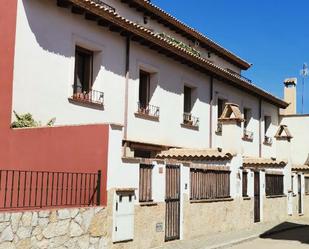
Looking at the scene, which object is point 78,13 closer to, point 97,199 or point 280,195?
point 97,199

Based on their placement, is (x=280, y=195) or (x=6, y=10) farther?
(x=280, y=195)

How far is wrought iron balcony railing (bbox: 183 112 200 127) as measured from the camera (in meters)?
20.3

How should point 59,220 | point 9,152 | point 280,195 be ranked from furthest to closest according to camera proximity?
point 280,195 → point 9,152 → point 59,220

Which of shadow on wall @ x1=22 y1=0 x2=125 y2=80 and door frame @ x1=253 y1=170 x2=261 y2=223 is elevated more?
shadow on wall @ x1=22 y1=0 x2=125 y2=80

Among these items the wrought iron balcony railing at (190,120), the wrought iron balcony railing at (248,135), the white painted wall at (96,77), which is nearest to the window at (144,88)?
the white painted wall at (96,77)

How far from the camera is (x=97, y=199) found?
10.2 m

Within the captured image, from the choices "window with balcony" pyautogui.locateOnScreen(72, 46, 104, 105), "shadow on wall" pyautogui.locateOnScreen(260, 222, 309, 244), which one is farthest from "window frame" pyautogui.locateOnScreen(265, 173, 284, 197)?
"window with balcony" pyautogui.locateOnScreen(72, 46, 104, 105)

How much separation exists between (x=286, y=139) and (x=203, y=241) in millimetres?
11268

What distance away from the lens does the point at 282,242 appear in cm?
1388

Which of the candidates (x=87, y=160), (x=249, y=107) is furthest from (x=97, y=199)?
(x=249, y=107)

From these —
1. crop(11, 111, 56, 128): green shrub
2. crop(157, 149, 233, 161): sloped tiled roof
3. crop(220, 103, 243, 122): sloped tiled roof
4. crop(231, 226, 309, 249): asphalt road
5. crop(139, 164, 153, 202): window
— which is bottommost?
crop(231, 226, 309, 249): asphalt road

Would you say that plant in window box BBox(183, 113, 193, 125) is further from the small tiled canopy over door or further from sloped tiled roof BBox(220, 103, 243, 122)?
the small tiled canopy over door

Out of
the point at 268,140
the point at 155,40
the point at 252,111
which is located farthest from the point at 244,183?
the point at 268,140

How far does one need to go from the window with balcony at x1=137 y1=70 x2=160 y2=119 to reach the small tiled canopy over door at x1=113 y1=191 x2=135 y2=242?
7246mm
